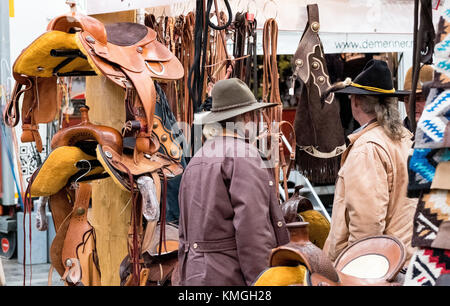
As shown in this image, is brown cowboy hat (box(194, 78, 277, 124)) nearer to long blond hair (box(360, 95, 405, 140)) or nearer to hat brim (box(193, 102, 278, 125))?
hat brim (box(193, 102, 278, 125))

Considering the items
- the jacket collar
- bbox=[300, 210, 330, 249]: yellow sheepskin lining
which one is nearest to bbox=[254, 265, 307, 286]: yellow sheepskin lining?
the jacket collar

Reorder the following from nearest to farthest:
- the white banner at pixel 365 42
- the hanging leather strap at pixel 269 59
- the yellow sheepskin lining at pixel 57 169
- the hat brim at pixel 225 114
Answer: the hat brim at pixel 225 114 < the yellow sheepskin lining at pixel 57 169 < the hanging leather strap at pixel 269 59 < the white banner at pixel 365 42

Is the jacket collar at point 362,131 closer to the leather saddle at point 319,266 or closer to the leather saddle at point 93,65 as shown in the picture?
the leather saddle at point 93,65

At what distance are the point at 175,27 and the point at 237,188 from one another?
2151 mm

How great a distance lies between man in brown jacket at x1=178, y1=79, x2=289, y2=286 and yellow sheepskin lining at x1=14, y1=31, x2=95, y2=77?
31.1 inches

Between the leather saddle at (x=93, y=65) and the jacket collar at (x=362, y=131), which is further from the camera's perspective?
the jacket collar at (x=362, y=131)

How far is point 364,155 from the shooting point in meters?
3.62

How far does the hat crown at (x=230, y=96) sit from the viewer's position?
3.30 metres

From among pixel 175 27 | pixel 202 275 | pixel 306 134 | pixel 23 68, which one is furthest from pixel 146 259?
pixel 175 27

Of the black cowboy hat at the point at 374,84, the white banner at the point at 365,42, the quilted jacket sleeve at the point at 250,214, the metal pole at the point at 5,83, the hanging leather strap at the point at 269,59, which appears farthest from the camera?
the metal pole at the point at 5,83

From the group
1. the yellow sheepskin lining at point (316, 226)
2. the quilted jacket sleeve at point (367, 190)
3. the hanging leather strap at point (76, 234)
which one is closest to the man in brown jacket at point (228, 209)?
the quilted jacket sleeve at point (367, 190)

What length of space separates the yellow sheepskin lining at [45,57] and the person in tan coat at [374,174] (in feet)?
5.24

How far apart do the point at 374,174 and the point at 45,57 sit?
1867mm

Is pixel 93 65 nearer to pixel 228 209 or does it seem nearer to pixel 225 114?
pixel 225 114
